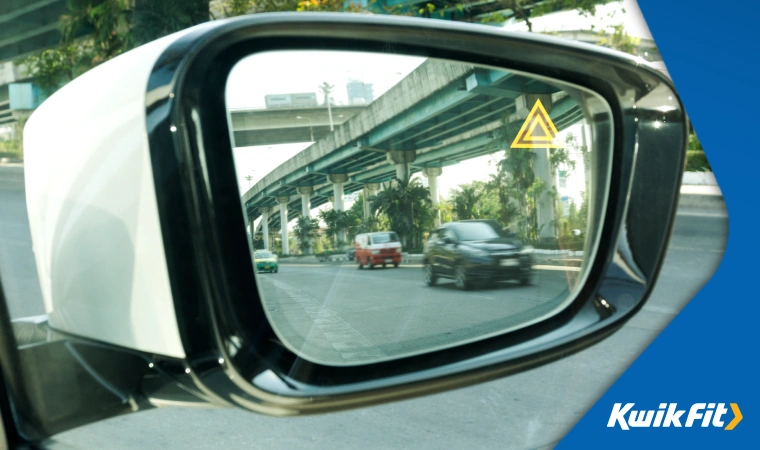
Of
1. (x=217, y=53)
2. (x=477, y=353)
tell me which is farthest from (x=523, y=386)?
(x=217, y=53)

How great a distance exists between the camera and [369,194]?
1.32 metres

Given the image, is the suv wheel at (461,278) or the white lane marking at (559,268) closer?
the suv wheel at (461,278)

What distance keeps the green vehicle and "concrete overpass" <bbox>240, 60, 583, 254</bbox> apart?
1.5 inches

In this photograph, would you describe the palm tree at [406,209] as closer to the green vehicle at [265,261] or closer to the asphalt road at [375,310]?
the asphalt road at [375,310]

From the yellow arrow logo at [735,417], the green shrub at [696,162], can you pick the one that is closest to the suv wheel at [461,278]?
the green shrub at [696,162]

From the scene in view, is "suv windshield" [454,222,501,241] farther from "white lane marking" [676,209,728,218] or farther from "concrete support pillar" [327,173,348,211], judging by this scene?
"white lane marking" [676,209,728,218]

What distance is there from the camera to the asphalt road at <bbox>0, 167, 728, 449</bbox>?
1.39 metres

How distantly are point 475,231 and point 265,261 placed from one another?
446mm

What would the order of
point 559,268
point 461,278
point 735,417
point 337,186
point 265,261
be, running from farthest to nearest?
point 735,417 → point 559,268 → point 461,278 → point 337,186 → point 265,261

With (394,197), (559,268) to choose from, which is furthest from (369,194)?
(559,268)

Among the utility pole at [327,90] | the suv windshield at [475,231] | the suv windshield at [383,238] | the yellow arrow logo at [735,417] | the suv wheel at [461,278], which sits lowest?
the yellow arrow logo at [735,417]

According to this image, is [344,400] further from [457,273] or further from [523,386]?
[523,386]

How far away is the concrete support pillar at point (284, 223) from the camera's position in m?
1.22

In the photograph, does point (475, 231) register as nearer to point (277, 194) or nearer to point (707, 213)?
point (277, 194)
